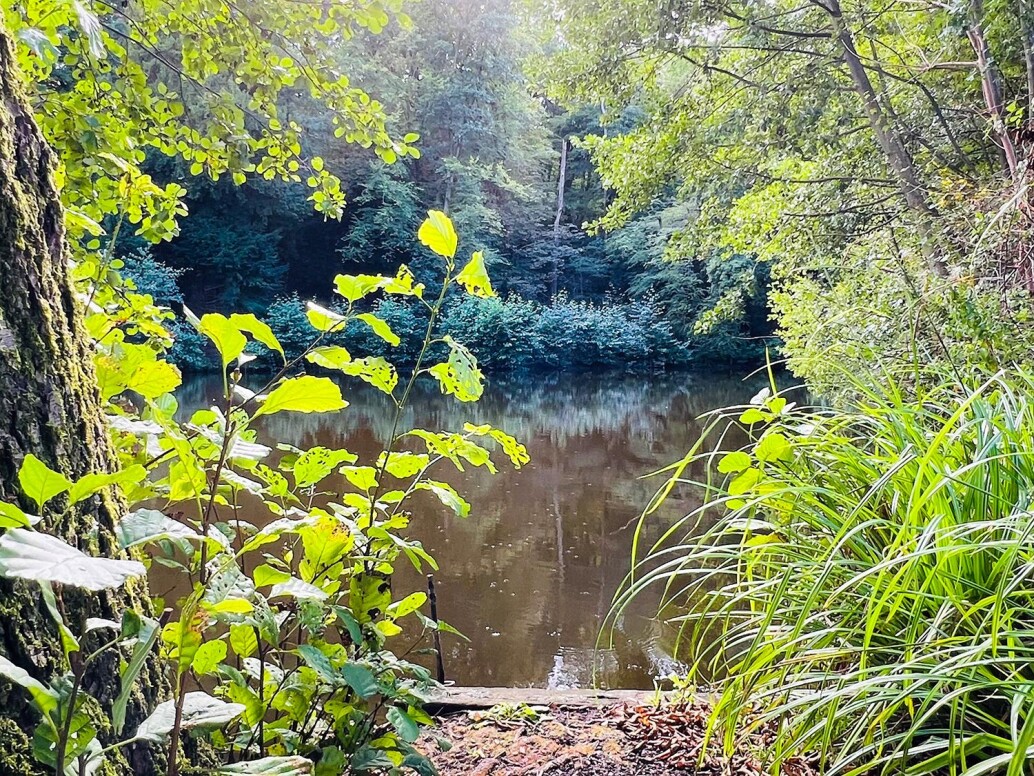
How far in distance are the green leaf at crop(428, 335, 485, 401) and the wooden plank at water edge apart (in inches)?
29.9

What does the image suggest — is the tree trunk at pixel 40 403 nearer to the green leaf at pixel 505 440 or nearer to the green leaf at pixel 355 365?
the green leaf at pixel 355 365

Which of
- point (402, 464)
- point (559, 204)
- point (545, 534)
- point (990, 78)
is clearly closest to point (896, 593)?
point (402, 464)

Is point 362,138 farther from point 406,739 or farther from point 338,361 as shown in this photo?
point 406,739

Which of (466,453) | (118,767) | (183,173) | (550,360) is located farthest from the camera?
(550,360)

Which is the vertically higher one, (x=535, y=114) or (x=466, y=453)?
(x=535, y=114)

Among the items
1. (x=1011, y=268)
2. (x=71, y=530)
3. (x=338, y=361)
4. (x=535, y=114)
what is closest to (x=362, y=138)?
(x=338, y=361)

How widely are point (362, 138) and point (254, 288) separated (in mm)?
14546

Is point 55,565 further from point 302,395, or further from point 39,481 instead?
point 302,395

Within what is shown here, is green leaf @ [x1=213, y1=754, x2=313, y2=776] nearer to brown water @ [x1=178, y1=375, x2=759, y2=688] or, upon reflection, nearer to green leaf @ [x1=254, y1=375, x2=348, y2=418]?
green leaf @ [x1=254, y1=375, x2=348, y2=418]

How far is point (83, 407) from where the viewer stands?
→ 649 millimetres

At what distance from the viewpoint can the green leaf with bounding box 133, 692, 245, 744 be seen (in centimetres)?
44

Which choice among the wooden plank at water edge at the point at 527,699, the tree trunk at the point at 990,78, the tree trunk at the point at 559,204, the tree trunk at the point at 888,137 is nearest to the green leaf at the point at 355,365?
the wooden plank at water edge at the point at 527,699

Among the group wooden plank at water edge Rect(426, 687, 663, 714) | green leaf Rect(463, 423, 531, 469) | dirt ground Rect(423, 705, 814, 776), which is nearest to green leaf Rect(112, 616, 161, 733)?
green leaf Rect(463, 423, 531, 469)

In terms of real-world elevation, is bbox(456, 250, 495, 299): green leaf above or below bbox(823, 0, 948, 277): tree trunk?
below
